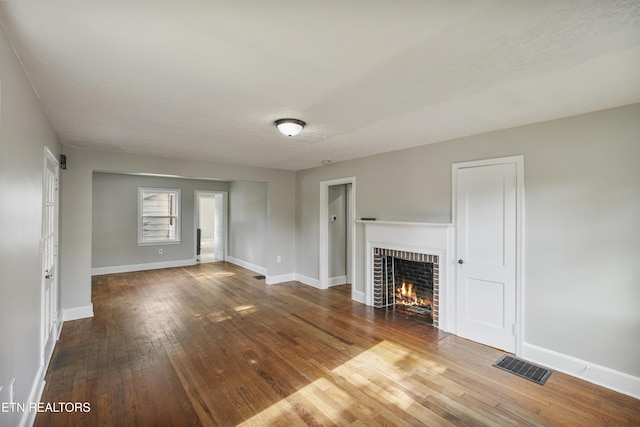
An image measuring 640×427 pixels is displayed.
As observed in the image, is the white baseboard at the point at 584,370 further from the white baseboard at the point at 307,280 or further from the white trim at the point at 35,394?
the white trim at the point at 35,394

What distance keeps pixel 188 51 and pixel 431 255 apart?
3.50 m

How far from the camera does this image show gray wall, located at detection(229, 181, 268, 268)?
7254 mm

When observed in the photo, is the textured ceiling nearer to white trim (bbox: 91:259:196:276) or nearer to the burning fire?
the burning fire

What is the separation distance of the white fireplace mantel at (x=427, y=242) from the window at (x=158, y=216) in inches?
224

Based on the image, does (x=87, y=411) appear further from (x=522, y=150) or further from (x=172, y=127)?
(x=522, y=150)

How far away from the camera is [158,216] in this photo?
25.4 feet

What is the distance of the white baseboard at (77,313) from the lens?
4136 millimetres

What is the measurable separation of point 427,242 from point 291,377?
93.5 inches

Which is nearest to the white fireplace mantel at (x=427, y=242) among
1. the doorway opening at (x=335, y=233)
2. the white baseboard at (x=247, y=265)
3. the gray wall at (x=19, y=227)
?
the doorway opening at (x=335, y=233)

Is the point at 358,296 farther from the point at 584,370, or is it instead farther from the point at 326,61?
the point at 326,61

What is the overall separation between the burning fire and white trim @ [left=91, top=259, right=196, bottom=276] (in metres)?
5.93

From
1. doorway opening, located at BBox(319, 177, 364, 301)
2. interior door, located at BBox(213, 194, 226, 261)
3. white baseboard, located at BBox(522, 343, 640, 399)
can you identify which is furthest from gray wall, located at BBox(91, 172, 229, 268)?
white baseboard, located at BBox(522, 343, 640, 399)

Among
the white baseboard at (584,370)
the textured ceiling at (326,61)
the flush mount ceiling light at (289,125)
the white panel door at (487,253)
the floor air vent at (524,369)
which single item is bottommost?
the floor air vent at (524,369)

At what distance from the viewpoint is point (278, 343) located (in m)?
3.43
